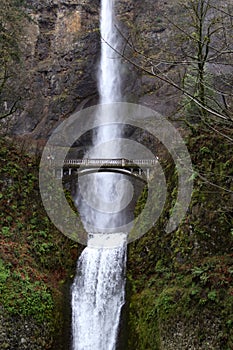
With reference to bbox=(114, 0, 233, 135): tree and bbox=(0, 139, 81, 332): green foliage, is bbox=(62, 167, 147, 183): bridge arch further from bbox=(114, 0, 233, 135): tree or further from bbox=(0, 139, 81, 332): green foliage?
bbox=(114, 0, 233, 135): tree

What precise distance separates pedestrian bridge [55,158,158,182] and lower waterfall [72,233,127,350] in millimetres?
4323

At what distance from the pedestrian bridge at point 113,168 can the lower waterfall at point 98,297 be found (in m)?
4.32

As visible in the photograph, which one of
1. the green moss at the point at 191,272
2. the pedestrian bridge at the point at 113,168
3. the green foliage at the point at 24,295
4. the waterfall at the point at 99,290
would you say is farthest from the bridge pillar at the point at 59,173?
the green foliage at the point at 24,295

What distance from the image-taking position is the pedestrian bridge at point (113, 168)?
1823cm

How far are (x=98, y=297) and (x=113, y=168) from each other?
23.2ft

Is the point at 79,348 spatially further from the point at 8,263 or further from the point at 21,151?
the point at 21,151

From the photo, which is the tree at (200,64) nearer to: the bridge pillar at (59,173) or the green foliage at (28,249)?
the bridge pillar at (59,173)

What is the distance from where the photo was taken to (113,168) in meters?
18.6

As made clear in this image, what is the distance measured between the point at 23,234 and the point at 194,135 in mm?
7762

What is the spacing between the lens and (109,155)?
2445 centimetres

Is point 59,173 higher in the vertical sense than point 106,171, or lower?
lower

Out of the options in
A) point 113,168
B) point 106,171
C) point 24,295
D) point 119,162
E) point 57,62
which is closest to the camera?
point 24,295

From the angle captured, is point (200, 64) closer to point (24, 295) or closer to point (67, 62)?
point (24, 295)

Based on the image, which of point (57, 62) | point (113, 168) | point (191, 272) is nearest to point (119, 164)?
point (113, 168)
